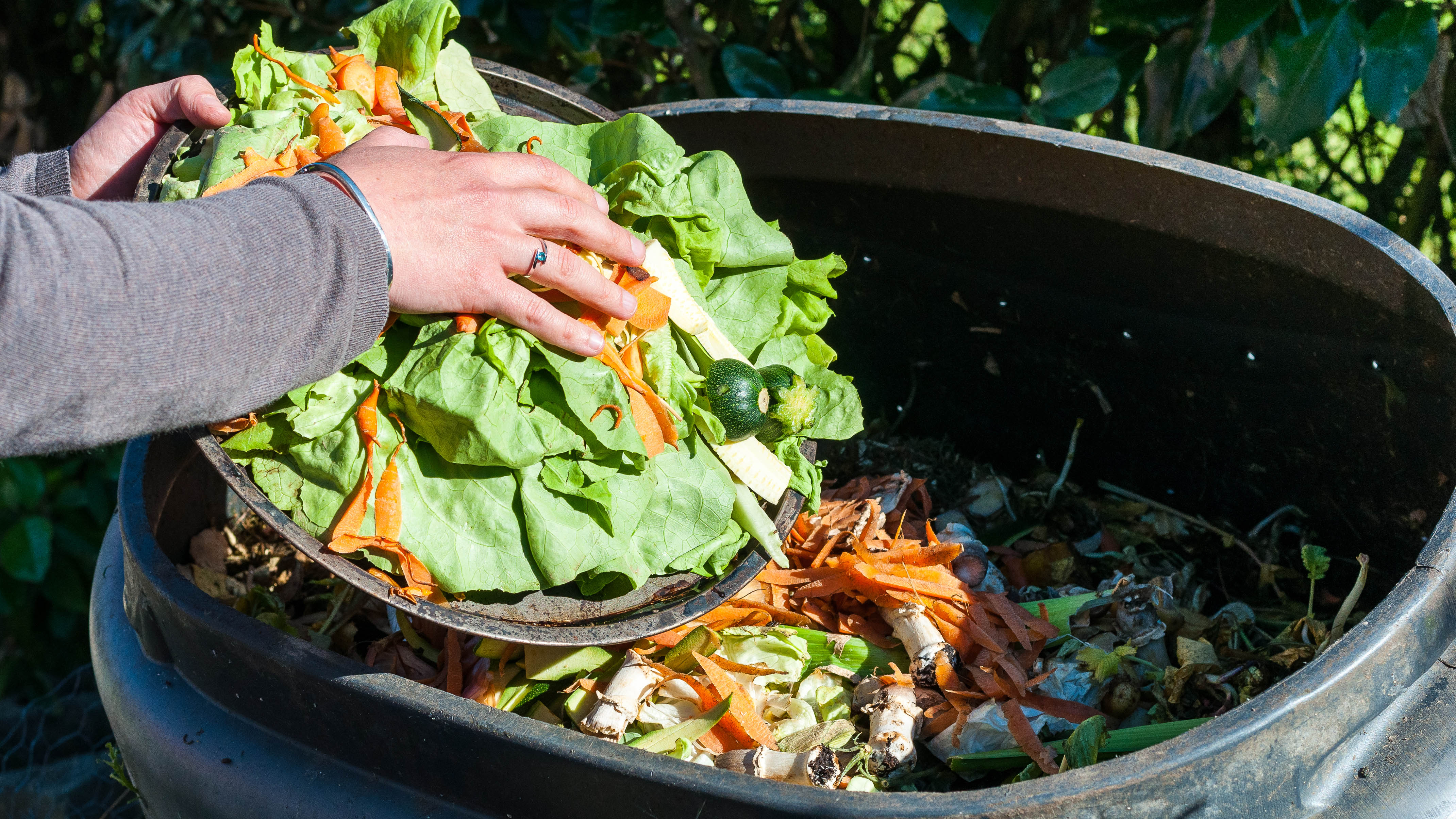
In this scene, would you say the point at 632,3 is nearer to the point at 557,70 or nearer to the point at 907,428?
the point at 557,70

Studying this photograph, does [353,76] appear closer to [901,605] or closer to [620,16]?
[901,605]

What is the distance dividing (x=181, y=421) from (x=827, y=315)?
1.26 meters

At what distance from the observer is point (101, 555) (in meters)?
2.25

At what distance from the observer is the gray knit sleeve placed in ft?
5.91

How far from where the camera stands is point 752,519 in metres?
1.91

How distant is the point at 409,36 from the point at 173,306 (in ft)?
2.80

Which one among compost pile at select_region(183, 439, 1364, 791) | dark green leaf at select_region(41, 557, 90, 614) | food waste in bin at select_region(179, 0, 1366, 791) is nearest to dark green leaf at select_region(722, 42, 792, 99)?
food waste in bin at select_region(179, 0, 1366, 791)

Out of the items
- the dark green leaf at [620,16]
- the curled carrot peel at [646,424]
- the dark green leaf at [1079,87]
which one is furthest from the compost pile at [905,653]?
the dark green leaf at [620,16]

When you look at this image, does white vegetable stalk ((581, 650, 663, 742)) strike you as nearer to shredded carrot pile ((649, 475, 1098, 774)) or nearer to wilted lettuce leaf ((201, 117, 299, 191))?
shredded carrot pile ((649, 475, 1098, 774))

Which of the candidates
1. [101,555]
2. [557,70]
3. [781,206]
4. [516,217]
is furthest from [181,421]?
[557,70]

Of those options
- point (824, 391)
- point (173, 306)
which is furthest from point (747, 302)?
point (173, 306)

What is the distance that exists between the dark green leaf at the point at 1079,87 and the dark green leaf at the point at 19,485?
344 cm

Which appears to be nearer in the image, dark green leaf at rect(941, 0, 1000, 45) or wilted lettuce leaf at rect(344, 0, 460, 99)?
wilted lettuce leaf at rect(344, 0, 460, 99)

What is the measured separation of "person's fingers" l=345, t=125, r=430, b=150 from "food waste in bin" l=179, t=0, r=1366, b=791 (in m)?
0.06
